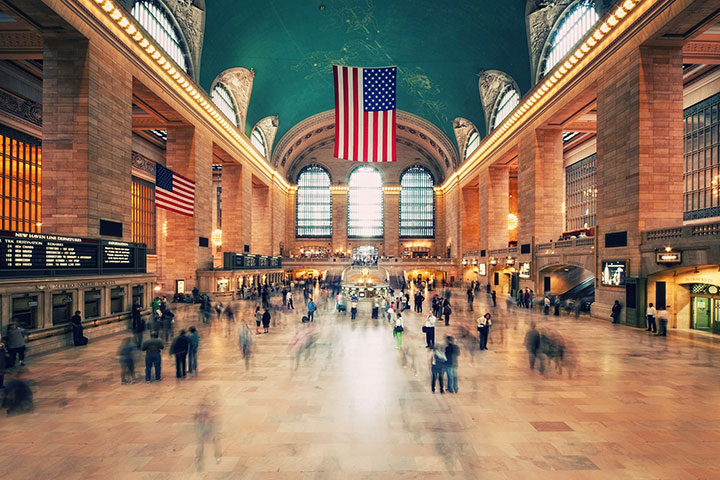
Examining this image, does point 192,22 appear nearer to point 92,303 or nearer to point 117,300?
point 117,300

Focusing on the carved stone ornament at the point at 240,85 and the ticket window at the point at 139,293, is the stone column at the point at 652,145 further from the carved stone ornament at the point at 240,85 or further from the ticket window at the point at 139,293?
the carved stone ornament at the point at 240,85

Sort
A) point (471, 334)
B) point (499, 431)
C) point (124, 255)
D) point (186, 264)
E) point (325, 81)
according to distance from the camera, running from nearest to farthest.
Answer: point (499, 431) → point (471, 334) → point (124, 255) → point (186, 264) → point (325, 81)

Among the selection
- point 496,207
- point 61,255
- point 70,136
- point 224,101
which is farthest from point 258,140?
→ point 61,255

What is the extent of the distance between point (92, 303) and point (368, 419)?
1134cm

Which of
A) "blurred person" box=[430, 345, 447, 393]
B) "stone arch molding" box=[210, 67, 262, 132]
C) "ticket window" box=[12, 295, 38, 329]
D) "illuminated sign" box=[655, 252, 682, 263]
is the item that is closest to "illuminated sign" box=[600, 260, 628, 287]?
"illuminated sign" box=[655, 252, 682, 263]

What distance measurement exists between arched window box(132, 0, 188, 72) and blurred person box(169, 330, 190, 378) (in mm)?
16510

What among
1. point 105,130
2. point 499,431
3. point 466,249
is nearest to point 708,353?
point 499,431

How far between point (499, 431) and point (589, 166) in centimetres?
3319

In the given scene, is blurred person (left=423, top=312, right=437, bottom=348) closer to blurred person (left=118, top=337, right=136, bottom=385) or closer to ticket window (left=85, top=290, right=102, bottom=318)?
blurred person (left=118, top=337, right=136, bottom=385)

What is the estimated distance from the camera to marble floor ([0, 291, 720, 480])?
4660 millimetres

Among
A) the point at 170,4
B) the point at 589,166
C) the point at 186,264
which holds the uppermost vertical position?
the point at 170,4

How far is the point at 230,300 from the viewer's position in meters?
24.0

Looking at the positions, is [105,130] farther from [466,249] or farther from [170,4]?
[466,249]

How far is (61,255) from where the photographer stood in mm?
11422
